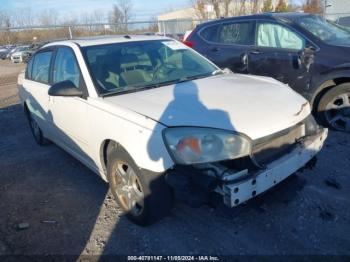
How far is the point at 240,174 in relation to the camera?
2520mm

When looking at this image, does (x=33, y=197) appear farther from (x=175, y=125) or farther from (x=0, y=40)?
(x=0, y=40)

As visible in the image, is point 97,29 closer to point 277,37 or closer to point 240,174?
point 277,37

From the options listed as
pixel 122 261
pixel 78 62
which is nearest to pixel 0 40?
pixel 78 62

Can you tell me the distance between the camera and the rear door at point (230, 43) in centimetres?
590

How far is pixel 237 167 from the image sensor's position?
2.63 m

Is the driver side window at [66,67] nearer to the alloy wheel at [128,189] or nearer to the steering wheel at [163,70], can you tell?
the steering wheel at [163,70]

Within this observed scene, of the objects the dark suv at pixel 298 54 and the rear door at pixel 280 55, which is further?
the rear door at pixel 280 55

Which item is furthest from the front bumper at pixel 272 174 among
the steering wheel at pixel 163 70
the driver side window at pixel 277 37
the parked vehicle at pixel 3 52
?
the parked vehicle at pixel 3 52

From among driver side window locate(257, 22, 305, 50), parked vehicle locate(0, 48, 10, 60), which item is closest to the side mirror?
driver side window locate(257, 22, 305, 50)

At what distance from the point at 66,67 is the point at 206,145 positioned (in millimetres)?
2273

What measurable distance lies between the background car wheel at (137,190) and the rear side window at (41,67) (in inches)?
80.9

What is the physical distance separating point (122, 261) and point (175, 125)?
49.0 inches

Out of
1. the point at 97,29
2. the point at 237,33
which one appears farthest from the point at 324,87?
the point at 97,29

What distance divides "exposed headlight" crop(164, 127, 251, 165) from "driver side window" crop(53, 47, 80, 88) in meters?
1.59
